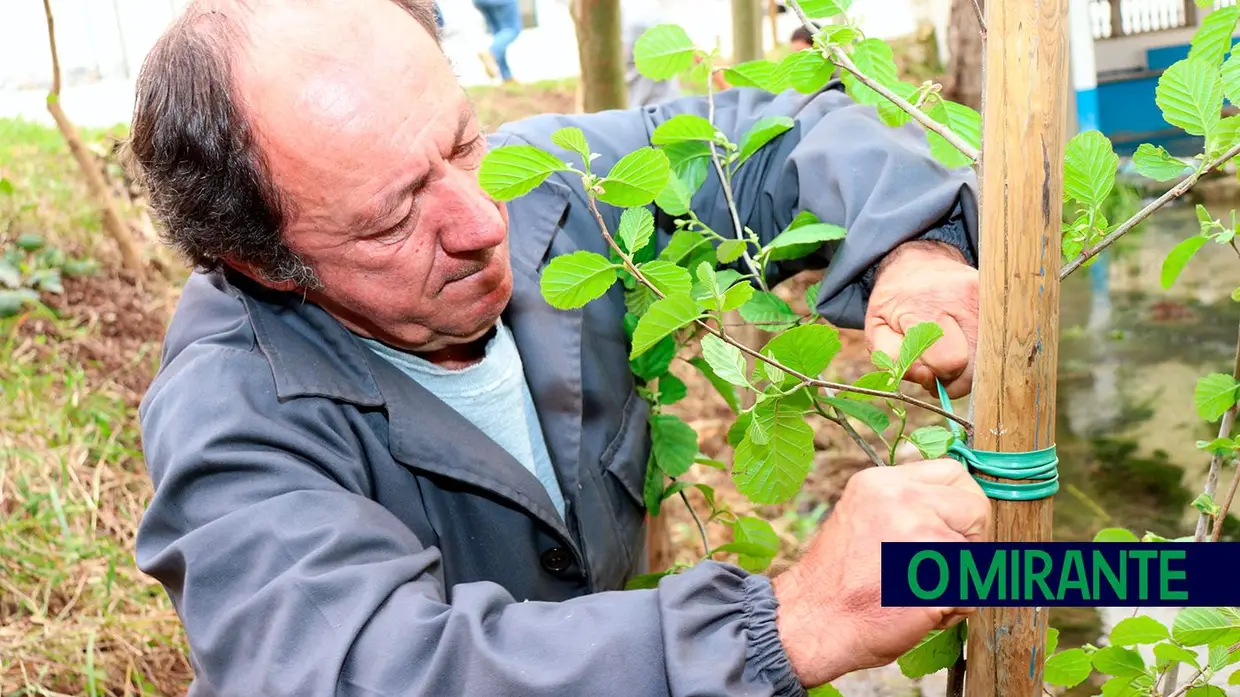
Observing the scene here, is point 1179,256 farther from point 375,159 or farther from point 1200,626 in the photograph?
point 375,159

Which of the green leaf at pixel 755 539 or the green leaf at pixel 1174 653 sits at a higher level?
the green leaf at pixel 1174 653

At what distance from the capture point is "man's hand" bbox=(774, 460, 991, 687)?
87cm

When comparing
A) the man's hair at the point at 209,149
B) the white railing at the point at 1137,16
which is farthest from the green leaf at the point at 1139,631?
the white railing at the point at 1137,16

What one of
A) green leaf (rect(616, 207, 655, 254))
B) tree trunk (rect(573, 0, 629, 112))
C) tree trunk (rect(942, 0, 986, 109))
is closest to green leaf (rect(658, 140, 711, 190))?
green leaf (rect(616, 207, 655, 254))

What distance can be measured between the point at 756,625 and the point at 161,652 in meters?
2.06

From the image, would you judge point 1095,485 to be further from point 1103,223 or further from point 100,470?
point 100,470

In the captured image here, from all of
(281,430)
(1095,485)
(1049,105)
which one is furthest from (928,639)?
(1095,485)

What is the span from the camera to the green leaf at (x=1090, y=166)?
0.95m

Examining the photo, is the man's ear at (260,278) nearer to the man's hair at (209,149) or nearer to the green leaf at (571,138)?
the man's hair at (209,149)

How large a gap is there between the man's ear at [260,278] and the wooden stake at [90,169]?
100 inches

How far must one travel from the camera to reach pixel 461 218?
127cm

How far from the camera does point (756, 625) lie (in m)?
0.93

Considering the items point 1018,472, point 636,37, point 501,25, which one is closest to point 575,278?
point 1018,472

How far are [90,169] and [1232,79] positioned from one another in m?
3.76
